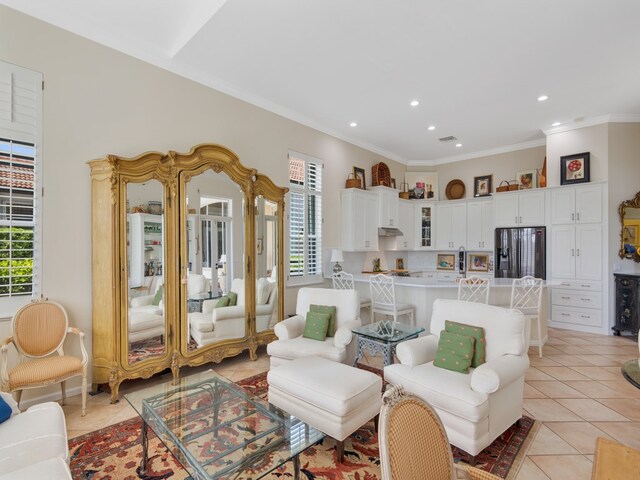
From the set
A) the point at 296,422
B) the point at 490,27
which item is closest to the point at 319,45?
the point at 490,27

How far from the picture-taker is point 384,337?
300 centimetres

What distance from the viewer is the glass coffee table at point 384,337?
115 inches

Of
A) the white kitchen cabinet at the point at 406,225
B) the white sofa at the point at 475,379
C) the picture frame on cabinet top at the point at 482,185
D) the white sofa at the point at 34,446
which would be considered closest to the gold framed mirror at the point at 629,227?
the picture frame on cabinet top at the point at 482,185

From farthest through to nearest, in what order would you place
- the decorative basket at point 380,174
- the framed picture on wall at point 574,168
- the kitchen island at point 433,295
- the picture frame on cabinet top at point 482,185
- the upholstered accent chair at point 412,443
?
the picture frame on cabinet top at point 482,185, the decorative basket at point 380,174, the framed picture on wall at point 574,168, the kitchen island at point 433,295, the upholstered accent chair at point 412,443

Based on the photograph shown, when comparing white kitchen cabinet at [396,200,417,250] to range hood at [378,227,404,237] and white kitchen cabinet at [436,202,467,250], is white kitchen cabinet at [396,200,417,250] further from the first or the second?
white kitchen cabinet at [436,202,467,250]

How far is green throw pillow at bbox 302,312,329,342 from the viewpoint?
3.41 metres

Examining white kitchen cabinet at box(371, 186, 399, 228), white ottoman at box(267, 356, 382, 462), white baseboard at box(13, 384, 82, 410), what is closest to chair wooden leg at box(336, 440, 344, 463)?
white ottoman at box(267, 356, 382, 462)

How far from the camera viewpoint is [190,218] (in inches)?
136

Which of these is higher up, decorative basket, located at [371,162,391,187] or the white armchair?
decorative basket, located at [371,162,391,187]

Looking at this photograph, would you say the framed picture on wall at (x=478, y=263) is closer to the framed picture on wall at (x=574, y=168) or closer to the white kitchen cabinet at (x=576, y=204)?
the white kitchen cabinet at (x=576, y=204)

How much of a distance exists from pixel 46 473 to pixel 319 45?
372cm

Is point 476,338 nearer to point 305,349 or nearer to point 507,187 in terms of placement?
point 305,349

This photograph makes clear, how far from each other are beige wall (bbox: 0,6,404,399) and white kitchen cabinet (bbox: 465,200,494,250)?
5399 mm

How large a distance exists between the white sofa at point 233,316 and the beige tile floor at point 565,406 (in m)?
0.41
